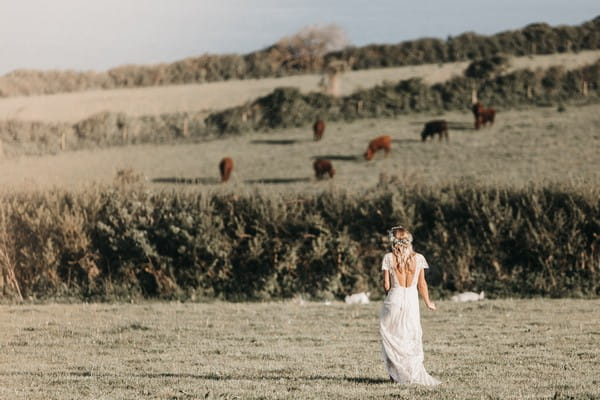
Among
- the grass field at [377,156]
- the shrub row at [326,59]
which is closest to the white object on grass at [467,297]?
the grass field at [377,156]

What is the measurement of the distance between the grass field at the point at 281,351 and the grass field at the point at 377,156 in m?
20.9

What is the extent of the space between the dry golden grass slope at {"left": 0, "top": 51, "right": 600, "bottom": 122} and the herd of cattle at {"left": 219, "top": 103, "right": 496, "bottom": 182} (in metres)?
13.8

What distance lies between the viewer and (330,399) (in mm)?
9297

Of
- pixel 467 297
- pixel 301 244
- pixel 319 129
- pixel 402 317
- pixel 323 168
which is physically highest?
pixel 402 317

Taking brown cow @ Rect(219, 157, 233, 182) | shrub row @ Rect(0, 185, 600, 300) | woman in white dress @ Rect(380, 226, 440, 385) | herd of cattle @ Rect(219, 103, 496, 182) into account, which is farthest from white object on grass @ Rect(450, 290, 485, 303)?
brown cow @ Rect(219, 157, 233, 182)

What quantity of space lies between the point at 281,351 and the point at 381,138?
34.8 metres

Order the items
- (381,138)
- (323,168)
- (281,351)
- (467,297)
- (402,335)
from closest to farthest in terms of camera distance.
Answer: (402,335)
(281,351)
(467,297)
(323,168)
(381,138)

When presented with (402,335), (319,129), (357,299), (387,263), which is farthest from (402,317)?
(319,129)

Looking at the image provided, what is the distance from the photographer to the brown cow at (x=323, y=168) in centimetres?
4166

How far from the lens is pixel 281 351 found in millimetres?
13367

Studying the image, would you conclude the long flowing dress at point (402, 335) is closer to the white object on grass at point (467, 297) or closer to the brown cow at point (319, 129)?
the white object on grass at point (467, 297)

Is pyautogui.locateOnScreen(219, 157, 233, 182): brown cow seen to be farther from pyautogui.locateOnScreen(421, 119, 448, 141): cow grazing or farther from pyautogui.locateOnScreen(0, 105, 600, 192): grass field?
pyautogui.locateOnScreen(421, 119, 448, 141): cow grazing

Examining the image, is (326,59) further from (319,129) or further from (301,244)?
(301,244)

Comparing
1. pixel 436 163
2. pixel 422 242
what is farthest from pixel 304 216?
pixel 436 163
